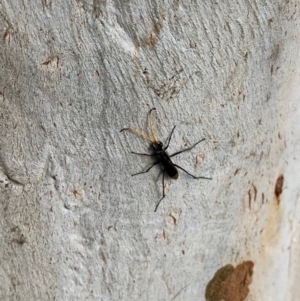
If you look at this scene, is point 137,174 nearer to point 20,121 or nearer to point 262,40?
point 20,121

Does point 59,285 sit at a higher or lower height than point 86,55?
lower

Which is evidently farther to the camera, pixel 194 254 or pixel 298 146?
pixel 298 146

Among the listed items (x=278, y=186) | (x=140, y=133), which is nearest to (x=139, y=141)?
(x=140, y=133)

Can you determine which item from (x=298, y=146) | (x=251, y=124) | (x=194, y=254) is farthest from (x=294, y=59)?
(x=194, y=254)

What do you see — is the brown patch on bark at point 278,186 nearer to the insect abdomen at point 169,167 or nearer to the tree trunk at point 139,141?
the tree trunk at point 139,141

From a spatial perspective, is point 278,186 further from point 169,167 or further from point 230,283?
point 169,167

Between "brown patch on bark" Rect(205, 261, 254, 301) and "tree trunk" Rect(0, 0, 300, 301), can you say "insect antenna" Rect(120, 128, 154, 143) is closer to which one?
"tree trunk" Rect(0, 0, 300, 301)

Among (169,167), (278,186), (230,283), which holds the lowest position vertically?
(230,283)

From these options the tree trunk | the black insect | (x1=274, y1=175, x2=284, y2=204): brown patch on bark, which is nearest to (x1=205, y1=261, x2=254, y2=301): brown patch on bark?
the tree trunk
